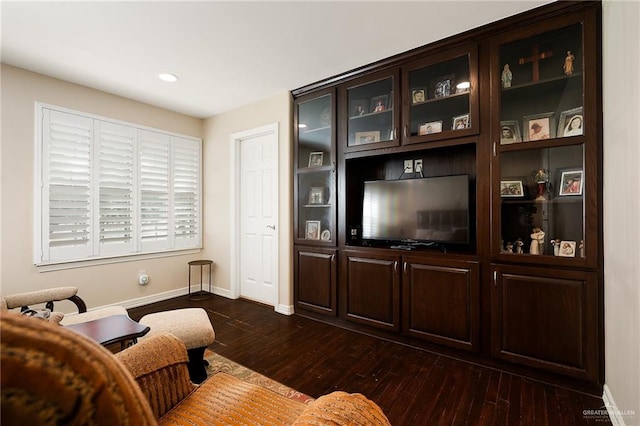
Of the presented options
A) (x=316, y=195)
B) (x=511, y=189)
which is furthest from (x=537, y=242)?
(x=316, y=195)

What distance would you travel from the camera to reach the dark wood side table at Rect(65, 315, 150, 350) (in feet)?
5.50

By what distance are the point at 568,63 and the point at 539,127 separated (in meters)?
0.45

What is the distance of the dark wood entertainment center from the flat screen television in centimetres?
5

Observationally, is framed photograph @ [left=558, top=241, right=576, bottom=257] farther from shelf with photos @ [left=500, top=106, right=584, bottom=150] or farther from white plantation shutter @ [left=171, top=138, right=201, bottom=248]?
white plantation shutter @ [left=171, top=138, right=201, bottom=248]

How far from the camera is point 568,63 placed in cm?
201

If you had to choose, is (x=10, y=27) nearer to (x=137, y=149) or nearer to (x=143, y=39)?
(x=143, y=39)

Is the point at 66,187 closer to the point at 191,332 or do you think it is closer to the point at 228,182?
the point at 228,182

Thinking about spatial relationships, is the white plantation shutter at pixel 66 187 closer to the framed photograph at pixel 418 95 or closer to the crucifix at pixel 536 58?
the framed photograph at pixel 418 95

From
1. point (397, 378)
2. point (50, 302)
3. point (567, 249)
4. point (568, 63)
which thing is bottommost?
point (397, 378)

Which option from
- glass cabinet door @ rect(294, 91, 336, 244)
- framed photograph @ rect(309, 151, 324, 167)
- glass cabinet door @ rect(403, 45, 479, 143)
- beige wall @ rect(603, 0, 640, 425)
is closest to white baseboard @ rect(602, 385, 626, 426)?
beige wall @ rect(603, 0, 640, 425)

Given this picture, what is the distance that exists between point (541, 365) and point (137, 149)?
4.64 metres

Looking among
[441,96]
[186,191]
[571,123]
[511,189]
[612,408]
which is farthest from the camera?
[186,191]

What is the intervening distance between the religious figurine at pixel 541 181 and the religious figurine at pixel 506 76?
71 centimetres

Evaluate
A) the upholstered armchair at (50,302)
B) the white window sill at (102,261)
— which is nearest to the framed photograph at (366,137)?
the upholstered armchair at (50,302)
